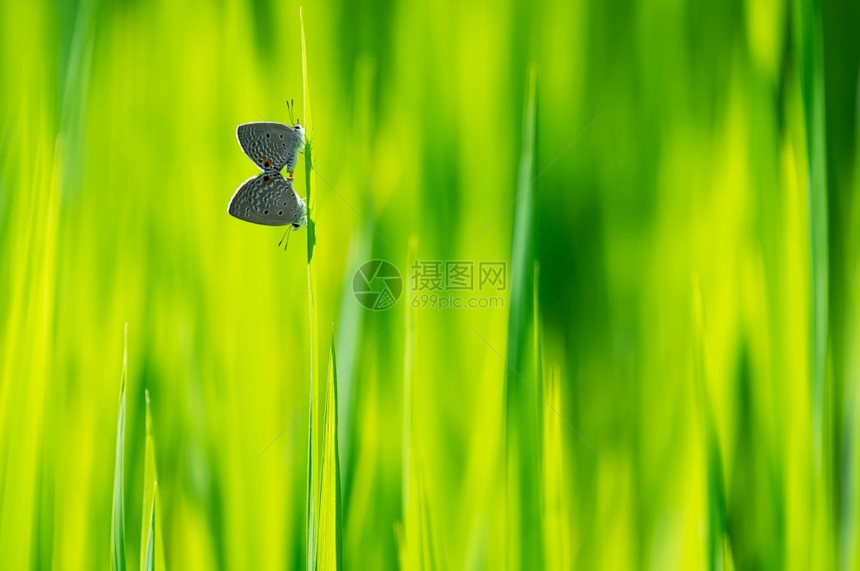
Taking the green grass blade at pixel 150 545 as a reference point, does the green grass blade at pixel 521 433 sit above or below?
above

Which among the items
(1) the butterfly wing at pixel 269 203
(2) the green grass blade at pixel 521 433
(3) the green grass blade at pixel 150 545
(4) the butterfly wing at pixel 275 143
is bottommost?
(3) the green grass blade at pixel 150 545

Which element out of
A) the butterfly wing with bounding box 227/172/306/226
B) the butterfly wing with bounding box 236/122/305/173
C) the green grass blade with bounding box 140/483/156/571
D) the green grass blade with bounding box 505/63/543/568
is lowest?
the green grass blade with bounding box 140/483/156/571

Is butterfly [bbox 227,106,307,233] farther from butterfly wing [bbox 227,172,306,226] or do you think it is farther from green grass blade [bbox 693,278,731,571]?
green grass blade [bbox 693,278,731,571]

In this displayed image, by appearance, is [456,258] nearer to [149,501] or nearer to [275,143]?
[275,143]

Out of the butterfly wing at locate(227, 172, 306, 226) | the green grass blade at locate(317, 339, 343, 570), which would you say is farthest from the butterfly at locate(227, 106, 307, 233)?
the green grass blade at locate(317, 339, 343, 570)

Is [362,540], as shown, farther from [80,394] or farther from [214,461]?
[80,394]

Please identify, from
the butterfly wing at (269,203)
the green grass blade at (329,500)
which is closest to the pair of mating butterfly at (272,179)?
the butterfly wing at (269,203)

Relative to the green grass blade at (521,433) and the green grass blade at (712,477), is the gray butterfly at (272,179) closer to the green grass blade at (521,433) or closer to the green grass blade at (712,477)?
the green grass blade at (521,433)
